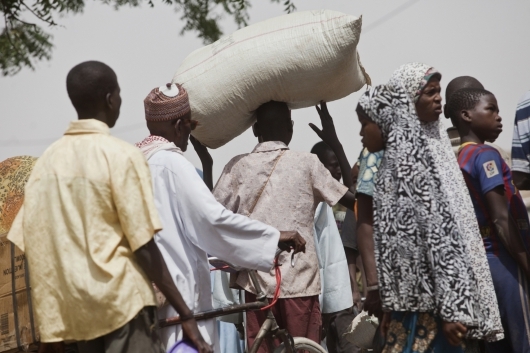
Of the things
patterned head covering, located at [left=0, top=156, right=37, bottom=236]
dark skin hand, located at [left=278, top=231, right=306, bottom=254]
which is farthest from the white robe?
patterned head covering, located at [left=0, top=156, right=37, bottom=236]

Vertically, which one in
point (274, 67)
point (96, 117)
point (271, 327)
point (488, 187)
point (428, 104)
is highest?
point (274, 67)

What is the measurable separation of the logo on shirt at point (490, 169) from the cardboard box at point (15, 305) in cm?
241

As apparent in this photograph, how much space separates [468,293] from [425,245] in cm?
28

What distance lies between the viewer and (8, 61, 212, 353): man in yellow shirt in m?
3.51

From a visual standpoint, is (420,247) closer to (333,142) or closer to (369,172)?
(369,172)

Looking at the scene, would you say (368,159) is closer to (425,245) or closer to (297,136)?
(425,245)

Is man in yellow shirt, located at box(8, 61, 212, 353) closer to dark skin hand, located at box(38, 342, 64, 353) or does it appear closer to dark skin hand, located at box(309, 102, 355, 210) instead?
dark skin hand, located at box(38, 342, 64, 353)

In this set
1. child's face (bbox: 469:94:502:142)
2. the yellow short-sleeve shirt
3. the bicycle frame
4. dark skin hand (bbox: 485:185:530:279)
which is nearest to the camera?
the yellow short-sleeve shirt

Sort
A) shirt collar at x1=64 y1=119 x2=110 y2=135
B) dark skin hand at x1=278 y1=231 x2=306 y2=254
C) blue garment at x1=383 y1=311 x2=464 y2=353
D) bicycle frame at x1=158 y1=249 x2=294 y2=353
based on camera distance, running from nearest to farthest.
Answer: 1. shirt collar at x1=64 y1=119 x2=110 y2=135
2. blue garment at x1=383 y1=311 x2=464 y2=353
3. dark skin hand at x1=278 y1=231 x2=306 y2=254
4. bicycle frame at x1=158 y1=249 x2=294 y2=353

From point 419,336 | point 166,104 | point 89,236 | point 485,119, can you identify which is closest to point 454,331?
point 419,336

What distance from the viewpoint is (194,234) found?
Result: 4.30 m

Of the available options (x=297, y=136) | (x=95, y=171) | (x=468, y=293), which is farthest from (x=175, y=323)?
(x=297, y=136)

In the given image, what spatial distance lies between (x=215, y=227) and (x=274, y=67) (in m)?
1.54

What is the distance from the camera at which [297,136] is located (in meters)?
9.19
